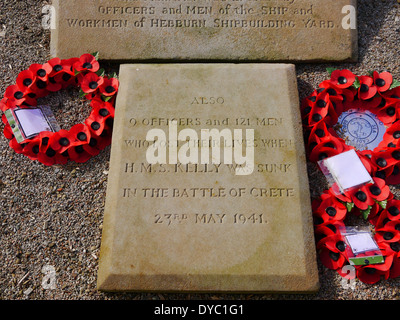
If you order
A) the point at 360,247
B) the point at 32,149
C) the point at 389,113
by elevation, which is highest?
the point at 32,149

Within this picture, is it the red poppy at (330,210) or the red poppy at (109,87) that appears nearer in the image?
the red poppy at (330,210)

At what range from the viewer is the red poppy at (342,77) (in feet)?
11.3

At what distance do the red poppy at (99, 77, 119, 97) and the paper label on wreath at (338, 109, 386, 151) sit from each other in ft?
7.66

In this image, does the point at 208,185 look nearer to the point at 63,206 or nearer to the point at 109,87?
the point at 63,206

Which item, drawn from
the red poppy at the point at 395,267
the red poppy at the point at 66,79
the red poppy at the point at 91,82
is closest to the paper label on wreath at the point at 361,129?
the red poppy at the point at 395,267

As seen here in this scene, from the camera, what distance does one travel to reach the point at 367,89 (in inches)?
136

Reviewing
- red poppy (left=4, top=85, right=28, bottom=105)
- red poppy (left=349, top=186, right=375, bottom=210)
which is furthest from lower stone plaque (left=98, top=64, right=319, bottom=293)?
red poppy (left=4, top=85, right=28, bottom=105)

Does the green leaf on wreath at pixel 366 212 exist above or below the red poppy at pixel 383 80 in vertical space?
below

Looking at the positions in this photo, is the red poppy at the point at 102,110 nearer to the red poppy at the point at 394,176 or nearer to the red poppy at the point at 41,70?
the red poppy at the point at 41,70

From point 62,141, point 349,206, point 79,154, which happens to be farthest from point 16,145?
point 349,206

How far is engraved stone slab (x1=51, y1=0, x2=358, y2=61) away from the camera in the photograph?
3627 mm

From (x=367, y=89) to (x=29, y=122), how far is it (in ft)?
11.3

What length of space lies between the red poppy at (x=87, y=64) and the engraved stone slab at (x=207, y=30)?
4.8 inches

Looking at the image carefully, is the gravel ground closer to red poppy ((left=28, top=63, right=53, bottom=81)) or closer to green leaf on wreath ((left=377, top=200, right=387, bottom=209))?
red poppy ((left=28, top=63, right=53, bottom=81))
